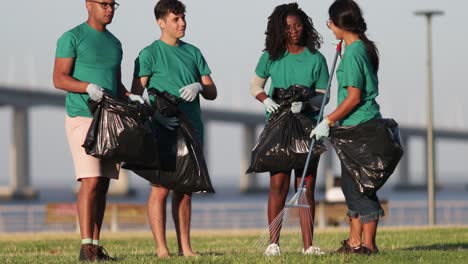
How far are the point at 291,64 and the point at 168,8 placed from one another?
1.00m

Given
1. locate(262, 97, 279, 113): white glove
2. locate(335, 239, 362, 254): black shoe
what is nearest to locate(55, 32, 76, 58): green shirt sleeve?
locate(262, 97, 279, 113): white glove

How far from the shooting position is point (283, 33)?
9758 mm

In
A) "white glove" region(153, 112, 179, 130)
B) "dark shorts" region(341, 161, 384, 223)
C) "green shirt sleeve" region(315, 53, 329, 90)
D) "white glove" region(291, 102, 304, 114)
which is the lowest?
"dark shorts" region(341, 161, 384, 223)

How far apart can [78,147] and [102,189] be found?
1.13 feet

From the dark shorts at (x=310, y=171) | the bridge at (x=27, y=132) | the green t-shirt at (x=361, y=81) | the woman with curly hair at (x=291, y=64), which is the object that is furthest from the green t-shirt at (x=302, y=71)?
the bridge at (x=27, y=132)

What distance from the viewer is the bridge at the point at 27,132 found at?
76.3 metres

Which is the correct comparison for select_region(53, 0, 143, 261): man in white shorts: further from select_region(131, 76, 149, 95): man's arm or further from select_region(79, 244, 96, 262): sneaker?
select_region(131, 76, 149, 95): man's arm

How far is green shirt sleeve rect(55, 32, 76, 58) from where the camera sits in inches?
359

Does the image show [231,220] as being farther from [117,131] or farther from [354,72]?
[354,72]

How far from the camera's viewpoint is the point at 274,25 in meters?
9.81

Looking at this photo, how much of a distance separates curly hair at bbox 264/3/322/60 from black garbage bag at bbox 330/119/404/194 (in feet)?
3.54

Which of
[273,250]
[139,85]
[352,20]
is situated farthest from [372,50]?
[139,85]

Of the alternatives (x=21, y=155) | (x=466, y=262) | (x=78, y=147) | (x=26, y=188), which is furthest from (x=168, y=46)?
(x=26, y=188)

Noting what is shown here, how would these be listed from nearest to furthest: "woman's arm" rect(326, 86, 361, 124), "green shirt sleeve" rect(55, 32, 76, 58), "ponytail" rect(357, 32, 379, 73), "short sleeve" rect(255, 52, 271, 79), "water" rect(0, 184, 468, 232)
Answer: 1. "woman's arm" rect(326, 86, 361, 124)
2. "ponytail" rect(357, 32, 379, 73)
3. "green shirt sleeve" rect(55, 32, 76, 58)
4. "short sleeve" rect(255, 52, 271, 79)
5. "water" rect(0, 184, 468, 232)
